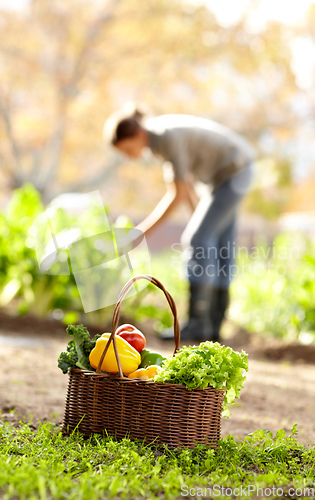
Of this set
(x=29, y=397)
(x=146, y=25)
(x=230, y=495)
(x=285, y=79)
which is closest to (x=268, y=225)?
(x=285, y=79)

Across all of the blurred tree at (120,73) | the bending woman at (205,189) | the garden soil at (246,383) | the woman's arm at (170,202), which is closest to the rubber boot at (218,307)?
the bending woman at (205,189)

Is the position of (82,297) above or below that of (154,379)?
below

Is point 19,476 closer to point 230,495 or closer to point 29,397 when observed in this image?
point 230,495

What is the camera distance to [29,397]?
268 cm

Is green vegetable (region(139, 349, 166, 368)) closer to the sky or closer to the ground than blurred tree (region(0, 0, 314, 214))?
closer to the ground

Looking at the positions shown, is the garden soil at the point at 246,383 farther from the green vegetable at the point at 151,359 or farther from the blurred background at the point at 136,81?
the blurred background at the point at 136,81

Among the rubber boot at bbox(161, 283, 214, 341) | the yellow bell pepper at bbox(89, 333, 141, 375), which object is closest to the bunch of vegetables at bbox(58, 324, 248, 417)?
the yellow bell pepper at bbox(89, 333, 141, 375)

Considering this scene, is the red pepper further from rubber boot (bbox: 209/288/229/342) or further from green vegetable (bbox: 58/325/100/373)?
rubber boot (bbox: 209/288/229/342)

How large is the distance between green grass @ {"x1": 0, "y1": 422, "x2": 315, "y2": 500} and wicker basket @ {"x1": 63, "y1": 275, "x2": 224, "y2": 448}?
0.05 m

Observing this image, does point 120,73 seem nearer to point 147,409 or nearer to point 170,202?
point 170,202

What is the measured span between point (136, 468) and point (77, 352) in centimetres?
53

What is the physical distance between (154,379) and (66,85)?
8569 millimetres

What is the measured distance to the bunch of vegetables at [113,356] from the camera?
195cm

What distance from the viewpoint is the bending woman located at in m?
4.09
